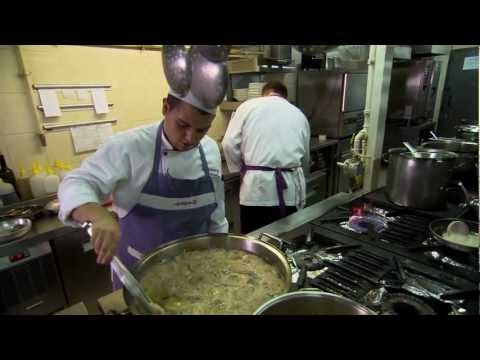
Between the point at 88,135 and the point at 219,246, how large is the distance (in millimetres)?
1887

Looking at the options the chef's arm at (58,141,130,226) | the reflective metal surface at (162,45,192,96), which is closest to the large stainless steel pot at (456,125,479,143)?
the reflective metal surface at (162,45,192,96)

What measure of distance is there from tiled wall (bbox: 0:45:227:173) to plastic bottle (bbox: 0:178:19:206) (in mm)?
160

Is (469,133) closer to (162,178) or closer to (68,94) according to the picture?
(162,178)

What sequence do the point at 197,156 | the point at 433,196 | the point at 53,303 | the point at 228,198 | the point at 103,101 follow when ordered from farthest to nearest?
1. the point at 228,198
2. the point at 103,101
3. the point at 53,303
4. the point at 433,196
5. the point at 197,156

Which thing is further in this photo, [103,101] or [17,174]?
[103,101]

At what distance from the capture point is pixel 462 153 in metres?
1.78

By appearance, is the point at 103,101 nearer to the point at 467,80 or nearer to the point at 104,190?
the point at 104,190

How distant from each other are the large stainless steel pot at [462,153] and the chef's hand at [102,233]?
1.85 m

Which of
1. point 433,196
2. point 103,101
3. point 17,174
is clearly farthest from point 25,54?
point 433,196

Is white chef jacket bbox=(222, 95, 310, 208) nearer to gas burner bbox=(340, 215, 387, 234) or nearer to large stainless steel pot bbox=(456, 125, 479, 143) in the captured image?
gas burner bbox=(340, 215, 387, 234)

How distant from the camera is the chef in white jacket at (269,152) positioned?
7.26 ft
